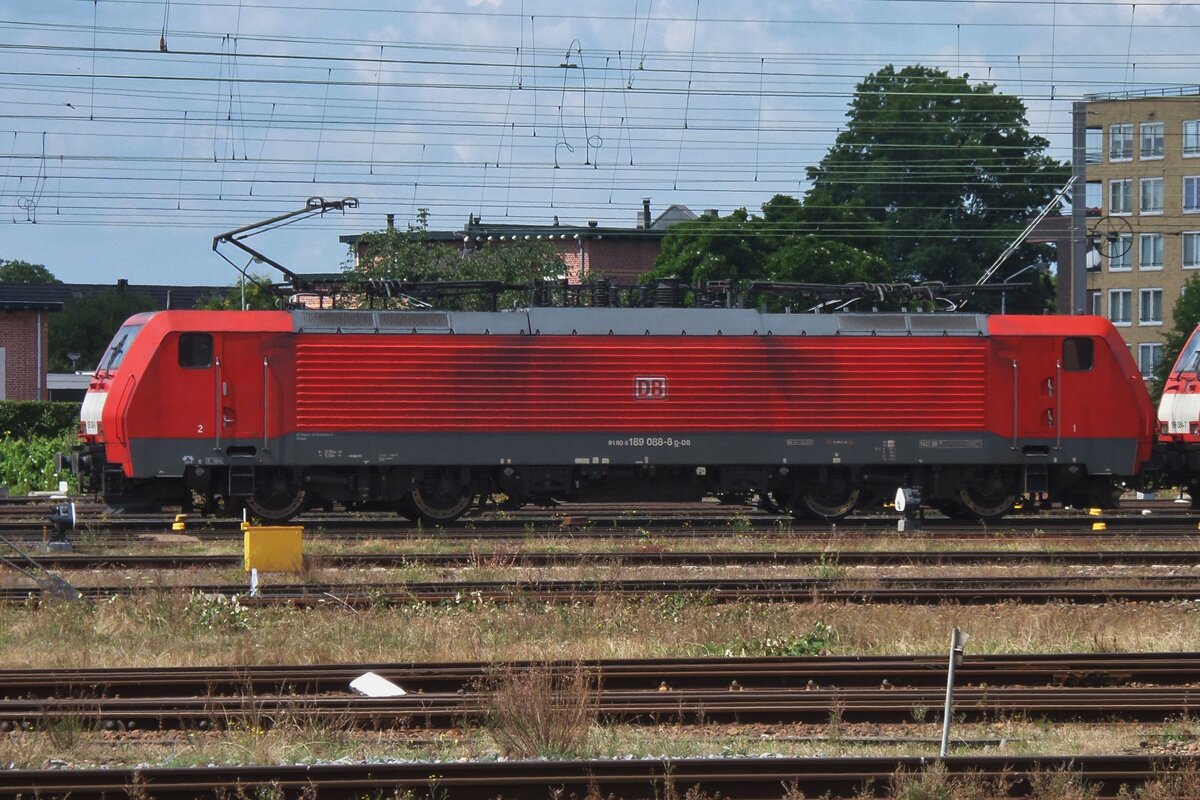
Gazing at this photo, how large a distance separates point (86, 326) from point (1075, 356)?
64243 millimetres

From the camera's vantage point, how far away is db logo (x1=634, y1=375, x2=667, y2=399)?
75.5 feet

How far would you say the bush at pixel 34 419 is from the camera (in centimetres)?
3988

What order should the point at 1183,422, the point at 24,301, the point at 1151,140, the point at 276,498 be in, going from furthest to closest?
1. the point at 1151,140
2. the point at 24,301
3. the point at 1183,422
4. the point at 276,498

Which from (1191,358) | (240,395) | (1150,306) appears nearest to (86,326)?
(1150,306)

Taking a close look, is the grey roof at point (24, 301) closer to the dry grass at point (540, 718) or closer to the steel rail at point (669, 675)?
the steel rail at point (669, 675)

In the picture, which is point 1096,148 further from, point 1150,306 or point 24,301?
point 24,301

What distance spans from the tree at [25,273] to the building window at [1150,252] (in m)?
76.5

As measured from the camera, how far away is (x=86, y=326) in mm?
77062

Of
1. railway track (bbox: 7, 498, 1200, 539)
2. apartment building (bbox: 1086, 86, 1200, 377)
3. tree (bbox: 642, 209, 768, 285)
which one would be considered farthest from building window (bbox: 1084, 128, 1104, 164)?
railway track (bbox: 7, 498, 1200, 539)

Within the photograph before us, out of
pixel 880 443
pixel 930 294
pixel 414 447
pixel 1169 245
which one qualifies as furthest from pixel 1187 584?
pixel 1169 245

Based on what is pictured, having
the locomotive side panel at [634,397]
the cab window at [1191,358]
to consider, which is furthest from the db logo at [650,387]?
the cab window at [1191,358]

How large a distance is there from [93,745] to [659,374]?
1451cm

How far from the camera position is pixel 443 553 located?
19.6m

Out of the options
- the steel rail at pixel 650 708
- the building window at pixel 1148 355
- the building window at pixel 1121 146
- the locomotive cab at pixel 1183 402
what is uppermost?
the building window at pixel 1121 146
